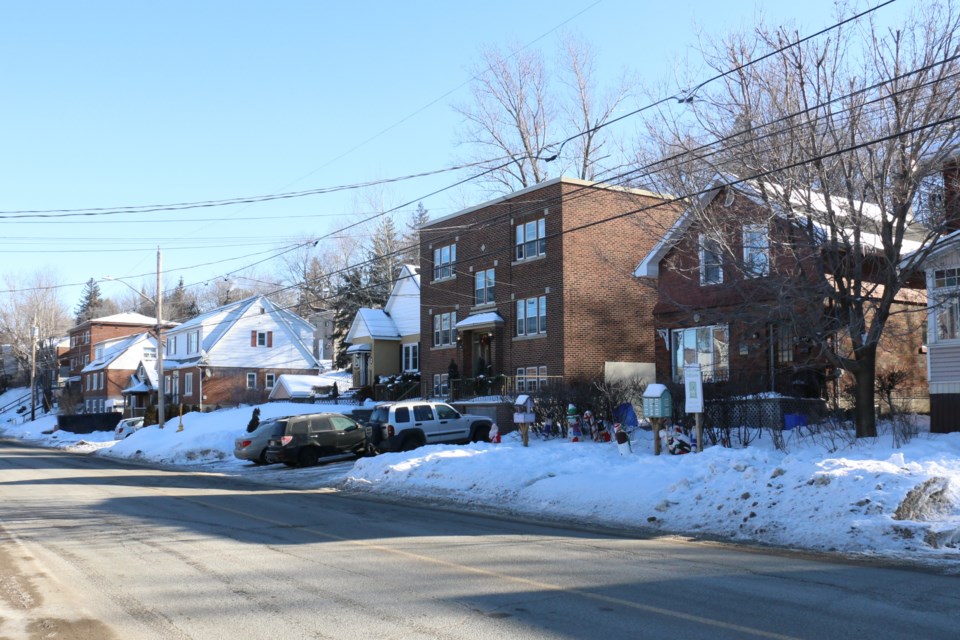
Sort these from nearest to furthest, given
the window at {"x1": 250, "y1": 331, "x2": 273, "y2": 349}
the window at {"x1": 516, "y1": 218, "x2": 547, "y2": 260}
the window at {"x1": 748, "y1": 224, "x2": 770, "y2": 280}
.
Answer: the window at {"x1": 748, "y1": 224, "x2": 770, "y2": 280}, the window at {"x1": 516, "y1": 218, "x2": 547, "y2": 260}, the window at {"x1": 250, "y1": 331, "x2": 273, "y2": 349}

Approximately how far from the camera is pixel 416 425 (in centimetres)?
2620

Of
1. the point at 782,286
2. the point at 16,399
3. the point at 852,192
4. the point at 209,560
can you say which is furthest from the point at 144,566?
the point at 16,399

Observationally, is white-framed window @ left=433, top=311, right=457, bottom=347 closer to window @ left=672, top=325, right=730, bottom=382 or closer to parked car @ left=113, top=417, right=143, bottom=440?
window @ left=672, top=325, right=730, bottom=382

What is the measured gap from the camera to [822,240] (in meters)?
17.0

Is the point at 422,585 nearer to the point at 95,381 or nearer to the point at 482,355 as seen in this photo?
the point at 482,355

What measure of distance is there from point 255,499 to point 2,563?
7784 millimetres

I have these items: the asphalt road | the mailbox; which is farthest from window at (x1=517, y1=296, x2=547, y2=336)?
the asphalt road

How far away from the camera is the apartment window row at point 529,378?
34281 mm

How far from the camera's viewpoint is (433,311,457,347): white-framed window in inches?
1596

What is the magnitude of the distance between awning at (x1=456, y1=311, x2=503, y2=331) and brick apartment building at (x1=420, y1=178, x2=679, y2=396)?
6 centimetres

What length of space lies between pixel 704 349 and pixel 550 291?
7.66m

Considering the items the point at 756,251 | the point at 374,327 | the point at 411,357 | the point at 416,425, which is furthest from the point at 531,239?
the point at 756,251

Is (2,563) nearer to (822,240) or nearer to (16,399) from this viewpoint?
(822,240)

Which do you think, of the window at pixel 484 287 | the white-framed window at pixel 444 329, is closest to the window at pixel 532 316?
the window at pixel 484 287
